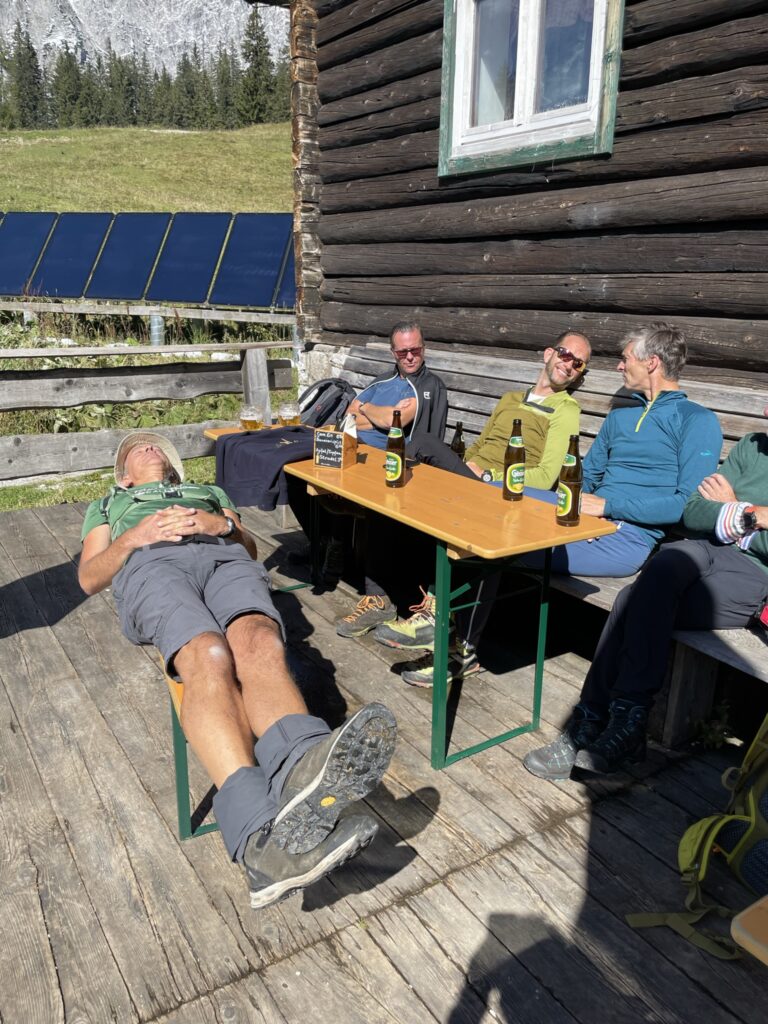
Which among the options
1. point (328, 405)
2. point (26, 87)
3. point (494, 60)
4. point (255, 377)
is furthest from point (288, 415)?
point (26, 87)

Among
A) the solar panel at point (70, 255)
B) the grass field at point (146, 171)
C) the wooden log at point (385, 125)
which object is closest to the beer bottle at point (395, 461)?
the wooden log at point (385, 125)

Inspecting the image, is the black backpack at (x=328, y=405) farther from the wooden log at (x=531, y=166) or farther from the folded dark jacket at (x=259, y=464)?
the wooden log at (x=531, y=166)

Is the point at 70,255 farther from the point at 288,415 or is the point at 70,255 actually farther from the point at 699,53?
the point at 699,53

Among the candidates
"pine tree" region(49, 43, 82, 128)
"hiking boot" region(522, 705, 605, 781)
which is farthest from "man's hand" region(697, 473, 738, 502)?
"pine tree" region(49, 43, 82, 128)

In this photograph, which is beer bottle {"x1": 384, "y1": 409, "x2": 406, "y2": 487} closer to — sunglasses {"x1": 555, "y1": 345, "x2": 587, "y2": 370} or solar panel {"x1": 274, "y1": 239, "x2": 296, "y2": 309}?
sunglasses {"x1": 555, "y1": 345, "x2": 587, "y2": 370}

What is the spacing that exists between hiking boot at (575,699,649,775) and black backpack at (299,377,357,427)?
2626 mm

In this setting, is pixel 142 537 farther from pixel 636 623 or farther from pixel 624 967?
pixel 624 967

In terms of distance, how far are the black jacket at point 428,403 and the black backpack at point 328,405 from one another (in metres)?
0.59

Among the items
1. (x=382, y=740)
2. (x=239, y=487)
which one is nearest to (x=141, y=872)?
(x=382, y=740)

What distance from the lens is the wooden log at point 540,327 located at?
12.0 ft

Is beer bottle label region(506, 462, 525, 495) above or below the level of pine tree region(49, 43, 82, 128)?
below

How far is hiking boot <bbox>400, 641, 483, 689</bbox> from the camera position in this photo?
3260 millimetres

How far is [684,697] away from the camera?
2840 mm

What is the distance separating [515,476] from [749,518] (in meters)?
0.83
